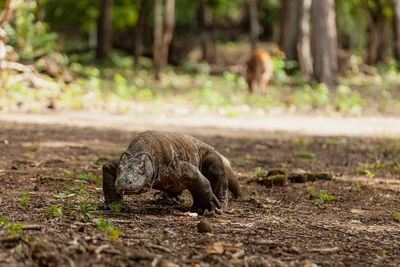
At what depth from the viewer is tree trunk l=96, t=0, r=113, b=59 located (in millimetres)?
25158

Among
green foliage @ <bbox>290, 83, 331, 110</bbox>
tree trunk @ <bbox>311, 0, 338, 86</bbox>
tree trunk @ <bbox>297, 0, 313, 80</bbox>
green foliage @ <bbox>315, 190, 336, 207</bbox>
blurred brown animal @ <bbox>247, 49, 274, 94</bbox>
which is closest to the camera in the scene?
green foliage @ <bbox>315, 190, 336, 207</bbox>

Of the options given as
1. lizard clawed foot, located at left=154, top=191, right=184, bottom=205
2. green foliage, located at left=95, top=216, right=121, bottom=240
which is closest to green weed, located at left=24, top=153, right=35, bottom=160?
lizard clawed foot, located at left=154, top=191, right=184, bottom=205

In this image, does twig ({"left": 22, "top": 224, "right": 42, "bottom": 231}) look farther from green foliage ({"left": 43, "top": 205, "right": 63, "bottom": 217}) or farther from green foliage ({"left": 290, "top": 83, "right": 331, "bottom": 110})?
green foliage ({"left": 290, "top": 83, "right": 331, "bottom": 110})

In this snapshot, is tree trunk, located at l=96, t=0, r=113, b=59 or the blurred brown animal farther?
tree trunk, located at l=96, t=0, r=113, b=59

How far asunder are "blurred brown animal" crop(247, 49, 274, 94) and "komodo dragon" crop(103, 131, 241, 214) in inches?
459

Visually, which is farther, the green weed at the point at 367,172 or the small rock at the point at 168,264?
the green weed at the point at 367,172

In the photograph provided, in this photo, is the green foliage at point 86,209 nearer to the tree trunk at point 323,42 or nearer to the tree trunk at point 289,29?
the tree trunk at point 323,42

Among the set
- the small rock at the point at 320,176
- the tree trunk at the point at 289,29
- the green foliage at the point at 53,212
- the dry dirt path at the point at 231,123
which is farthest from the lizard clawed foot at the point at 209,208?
the tree trunk at the point at 289,29

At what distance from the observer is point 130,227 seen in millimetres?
3906

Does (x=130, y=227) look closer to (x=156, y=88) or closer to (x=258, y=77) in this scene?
(x=258, y=77)

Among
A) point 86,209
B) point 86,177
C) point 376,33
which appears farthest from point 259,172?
point 376,33

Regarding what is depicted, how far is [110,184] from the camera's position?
4.53 meters

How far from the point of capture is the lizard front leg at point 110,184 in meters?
4.50

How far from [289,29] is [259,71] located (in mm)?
5842
